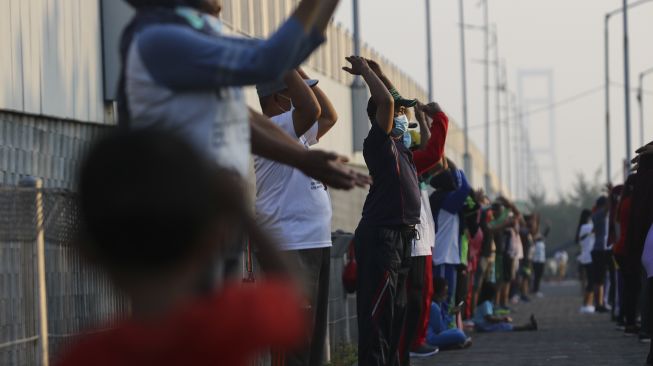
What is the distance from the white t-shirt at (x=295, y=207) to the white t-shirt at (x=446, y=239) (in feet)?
26.4

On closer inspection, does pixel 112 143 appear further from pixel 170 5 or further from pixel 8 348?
pixel 8 348

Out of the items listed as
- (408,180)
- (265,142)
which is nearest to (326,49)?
(408,180)

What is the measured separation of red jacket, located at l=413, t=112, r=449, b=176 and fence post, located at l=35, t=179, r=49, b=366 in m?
3.80

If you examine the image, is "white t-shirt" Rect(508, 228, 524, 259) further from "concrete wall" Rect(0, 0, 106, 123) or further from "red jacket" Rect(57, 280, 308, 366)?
"red jacket" Rect(57, 280, 308, 366)

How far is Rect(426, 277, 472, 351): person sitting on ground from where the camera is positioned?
51.1 ft

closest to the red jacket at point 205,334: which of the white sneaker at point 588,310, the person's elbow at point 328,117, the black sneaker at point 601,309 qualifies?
the person's elbow at point 328,117

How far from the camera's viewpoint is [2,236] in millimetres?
7449

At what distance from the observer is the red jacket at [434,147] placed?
10.9 m

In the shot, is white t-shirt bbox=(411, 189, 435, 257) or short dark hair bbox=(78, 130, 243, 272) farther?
white t-shirt bbox=(411, 189, 435, 257)

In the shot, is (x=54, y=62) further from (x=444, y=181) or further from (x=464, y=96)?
(x=464, y=96)

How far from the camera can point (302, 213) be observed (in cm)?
798

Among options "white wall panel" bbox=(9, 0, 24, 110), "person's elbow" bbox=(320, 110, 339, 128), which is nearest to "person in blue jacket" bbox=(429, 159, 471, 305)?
"white wall panel" bbox=(9, 0, 24, 110)

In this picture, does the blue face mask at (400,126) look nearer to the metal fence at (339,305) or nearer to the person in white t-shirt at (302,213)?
the person in white t-shirt at (302,213)

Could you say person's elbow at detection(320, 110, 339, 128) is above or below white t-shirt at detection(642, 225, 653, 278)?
above
